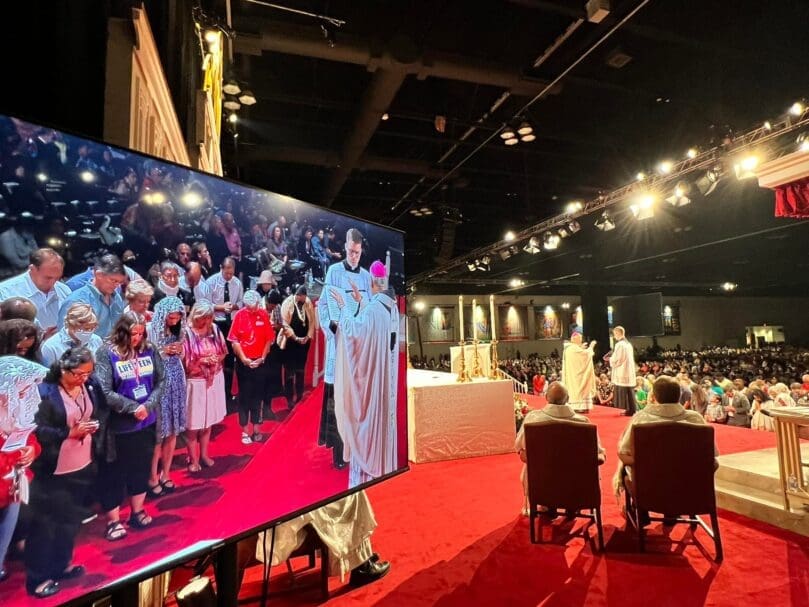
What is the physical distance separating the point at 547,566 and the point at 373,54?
15.0 feet

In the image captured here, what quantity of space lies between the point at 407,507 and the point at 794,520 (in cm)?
290

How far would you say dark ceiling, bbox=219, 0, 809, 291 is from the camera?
4457 millimetres

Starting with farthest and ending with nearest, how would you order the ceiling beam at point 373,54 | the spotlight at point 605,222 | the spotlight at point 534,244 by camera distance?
the spotlight at point 534,244
the spotlight at point 605,222
the ceiling beam at point 373,54

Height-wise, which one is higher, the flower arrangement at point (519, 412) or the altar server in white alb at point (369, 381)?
the altar server in white alb at point (369, 381)

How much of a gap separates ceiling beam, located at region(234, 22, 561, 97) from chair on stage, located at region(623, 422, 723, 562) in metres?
3.76

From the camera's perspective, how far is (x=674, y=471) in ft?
9.93

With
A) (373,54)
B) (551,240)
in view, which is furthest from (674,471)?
(551,240)

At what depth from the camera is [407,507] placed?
3.98 m

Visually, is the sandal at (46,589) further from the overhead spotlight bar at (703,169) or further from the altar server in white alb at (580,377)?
the altar server in white alb at (580,377)

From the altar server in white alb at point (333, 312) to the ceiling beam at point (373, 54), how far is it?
3.52 meters

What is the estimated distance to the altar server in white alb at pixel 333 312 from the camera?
4.83 feet

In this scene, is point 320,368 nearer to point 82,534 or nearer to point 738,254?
point 82,534

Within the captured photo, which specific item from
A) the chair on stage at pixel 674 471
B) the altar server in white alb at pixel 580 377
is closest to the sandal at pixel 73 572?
the chair on stage at pixel 674 471

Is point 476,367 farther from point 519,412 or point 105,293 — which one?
point 105,293
